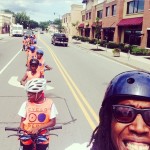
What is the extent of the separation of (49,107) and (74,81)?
35.1 feet

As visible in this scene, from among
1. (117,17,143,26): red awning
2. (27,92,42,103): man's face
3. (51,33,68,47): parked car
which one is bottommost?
(51,33,68,47): parked car

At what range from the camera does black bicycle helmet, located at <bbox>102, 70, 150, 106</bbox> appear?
74.3 inches

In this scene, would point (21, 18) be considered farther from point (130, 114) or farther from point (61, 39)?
point (130, 114)

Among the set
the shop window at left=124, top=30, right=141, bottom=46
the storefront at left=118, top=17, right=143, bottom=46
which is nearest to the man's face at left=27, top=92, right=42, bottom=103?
the storefront at left=118, top=17, right=143, bottom=46

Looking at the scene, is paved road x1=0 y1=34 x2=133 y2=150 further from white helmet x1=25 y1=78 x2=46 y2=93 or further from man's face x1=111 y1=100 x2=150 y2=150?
white helmet x1=25 y1=78 x2=46 y2=93

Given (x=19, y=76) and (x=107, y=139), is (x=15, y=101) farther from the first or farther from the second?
(x=107, y=139)

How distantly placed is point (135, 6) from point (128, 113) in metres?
43.0

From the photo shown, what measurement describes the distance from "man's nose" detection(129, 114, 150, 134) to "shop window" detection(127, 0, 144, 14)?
40778 mm

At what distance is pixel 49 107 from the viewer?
15.4 feet

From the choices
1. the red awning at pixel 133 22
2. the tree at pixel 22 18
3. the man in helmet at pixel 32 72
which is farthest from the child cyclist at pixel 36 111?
the tree at pixel 22 18

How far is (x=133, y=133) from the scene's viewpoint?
184 centimetres

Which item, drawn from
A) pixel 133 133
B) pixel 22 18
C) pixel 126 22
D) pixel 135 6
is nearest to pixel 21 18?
pixel 22 18

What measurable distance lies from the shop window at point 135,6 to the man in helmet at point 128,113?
4066 centimetres

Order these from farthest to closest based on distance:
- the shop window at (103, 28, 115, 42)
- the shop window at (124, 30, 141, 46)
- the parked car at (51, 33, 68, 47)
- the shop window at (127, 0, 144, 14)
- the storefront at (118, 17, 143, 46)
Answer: the shop window at (103, 28, 115, 42), the parked car at (51, 33, 68, 47), the shop window at (127, 0, 144, 14), the shop window at (124, 30, 141, 46), the storefront at (118, 17, 143, 46)
